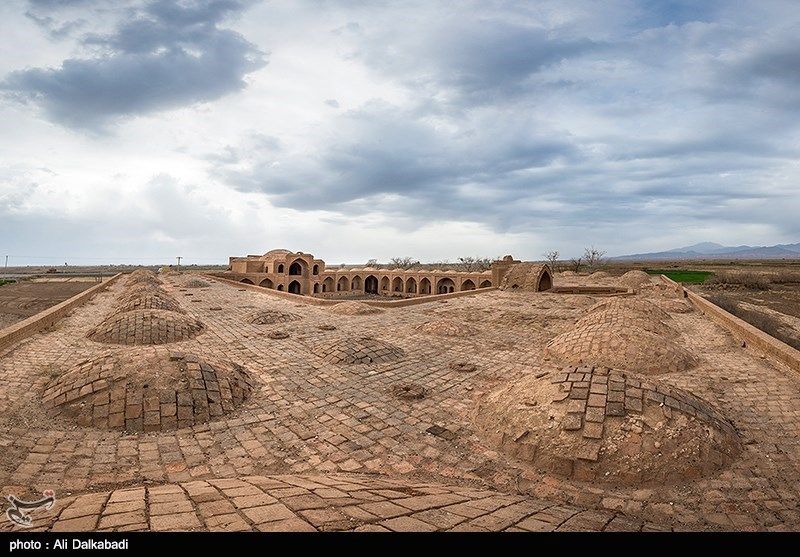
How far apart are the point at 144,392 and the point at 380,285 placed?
39915 mm

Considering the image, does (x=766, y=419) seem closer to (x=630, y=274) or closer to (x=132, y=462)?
(x=132, y=462)

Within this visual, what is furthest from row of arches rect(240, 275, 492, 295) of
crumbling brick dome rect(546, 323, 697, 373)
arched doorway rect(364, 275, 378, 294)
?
crumbling brick dome rect(546, 323, 697, 373)

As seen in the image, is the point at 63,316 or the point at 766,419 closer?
the point at 766,419

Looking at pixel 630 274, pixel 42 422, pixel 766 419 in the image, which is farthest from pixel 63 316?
pixel 630 274

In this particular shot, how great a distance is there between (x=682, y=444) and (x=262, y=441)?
209 inches

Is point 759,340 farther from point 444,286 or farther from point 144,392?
point 444,286

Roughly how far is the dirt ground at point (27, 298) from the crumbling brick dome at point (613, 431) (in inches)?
1082

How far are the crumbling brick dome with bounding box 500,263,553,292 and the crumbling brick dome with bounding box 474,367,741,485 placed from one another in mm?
20001

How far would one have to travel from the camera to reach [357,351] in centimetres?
960

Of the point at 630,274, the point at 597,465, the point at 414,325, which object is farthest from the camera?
the point at 630,274

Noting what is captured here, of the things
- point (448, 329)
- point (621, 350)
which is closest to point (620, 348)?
point (621, 350)

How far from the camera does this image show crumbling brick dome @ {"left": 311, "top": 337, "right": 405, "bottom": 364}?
9344mm

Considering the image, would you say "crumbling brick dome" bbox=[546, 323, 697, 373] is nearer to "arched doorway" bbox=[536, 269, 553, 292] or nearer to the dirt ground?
"arched doorway" bbox=[536, 269, 553, 292]

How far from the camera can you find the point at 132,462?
4.90 m
